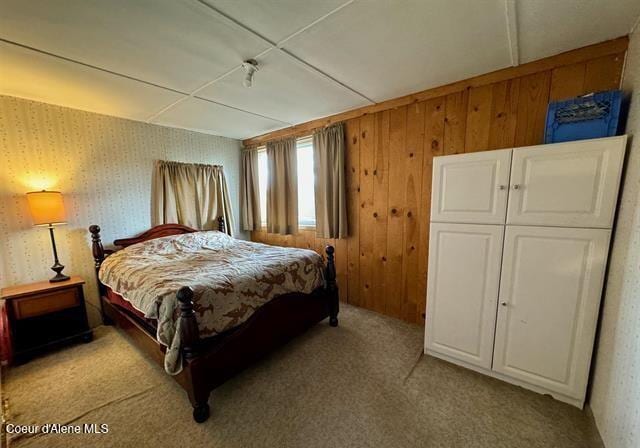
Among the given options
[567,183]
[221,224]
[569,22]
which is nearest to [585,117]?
[567,183]

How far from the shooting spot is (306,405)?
5.36 feet

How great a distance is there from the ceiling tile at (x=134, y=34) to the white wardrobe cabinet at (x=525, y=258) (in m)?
1.72

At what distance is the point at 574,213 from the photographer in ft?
4.80

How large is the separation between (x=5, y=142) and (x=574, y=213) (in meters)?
4.52

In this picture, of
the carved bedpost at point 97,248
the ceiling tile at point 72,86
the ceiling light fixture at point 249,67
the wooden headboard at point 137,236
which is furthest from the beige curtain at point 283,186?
the carved bedpost at point 97,248

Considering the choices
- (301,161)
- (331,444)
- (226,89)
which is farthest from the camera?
(301,161)

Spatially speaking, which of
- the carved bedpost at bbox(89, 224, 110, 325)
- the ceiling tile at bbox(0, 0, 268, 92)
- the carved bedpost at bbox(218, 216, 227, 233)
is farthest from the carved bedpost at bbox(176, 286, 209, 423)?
the carved bedpost at bbox(218, 216, 227, 233)

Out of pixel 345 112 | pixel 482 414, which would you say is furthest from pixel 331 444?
pixel 345 112

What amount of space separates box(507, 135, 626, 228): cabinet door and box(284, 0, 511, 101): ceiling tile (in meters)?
0.78

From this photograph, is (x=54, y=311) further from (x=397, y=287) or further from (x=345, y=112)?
(x=345, y=112)

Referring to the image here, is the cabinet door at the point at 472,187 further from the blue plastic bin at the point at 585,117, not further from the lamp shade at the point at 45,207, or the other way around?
the lamp shade at the point at 45,207

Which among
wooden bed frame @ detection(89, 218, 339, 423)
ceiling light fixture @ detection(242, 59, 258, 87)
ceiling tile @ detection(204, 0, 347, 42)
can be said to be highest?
ceiling tile @ detection(204, 0, 347, 42)

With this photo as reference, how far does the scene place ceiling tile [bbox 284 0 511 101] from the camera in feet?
4.32

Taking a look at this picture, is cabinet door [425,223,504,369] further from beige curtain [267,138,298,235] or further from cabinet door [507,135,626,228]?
beige curtain [267,138,298,235]
